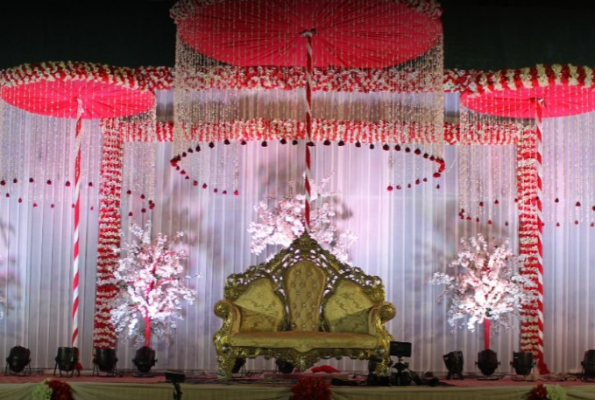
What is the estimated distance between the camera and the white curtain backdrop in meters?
9.77

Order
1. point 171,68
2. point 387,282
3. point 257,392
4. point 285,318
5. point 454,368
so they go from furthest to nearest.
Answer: point 387,282, point 171,68, point 454,368, point 285,318, point 257,392

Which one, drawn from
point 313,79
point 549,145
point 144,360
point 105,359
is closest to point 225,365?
point 144,360

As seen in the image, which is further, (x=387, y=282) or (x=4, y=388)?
(x=387, y=282)

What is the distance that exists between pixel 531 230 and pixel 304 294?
2981mm

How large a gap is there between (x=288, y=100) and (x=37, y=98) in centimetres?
256

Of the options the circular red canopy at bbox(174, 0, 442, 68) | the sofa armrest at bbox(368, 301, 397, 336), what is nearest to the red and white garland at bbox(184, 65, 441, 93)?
the circular red canopy at bbox(174, 0, 442, 68)

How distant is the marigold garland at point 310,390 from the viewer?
5805mm

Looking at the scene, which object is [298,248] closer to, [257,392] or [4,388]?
[257,392]

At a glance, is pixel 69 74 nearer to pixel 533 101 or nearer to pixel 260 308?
pixel 260 308

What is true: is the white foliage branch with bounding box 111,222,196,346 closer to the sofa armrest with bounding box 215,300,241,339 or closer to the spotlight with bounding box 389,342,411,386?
the sofa armrest with bounding box 215,300,241,339

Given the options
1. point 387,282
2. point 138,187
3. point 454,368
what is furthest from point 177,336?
point 454,368

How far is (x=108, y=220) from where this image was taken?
9555 millimetres

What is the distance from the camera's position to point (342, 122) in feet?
31.5

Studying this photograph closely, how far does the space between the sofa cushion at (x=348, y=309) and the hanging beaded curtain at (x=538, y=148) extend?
87.9 inches
